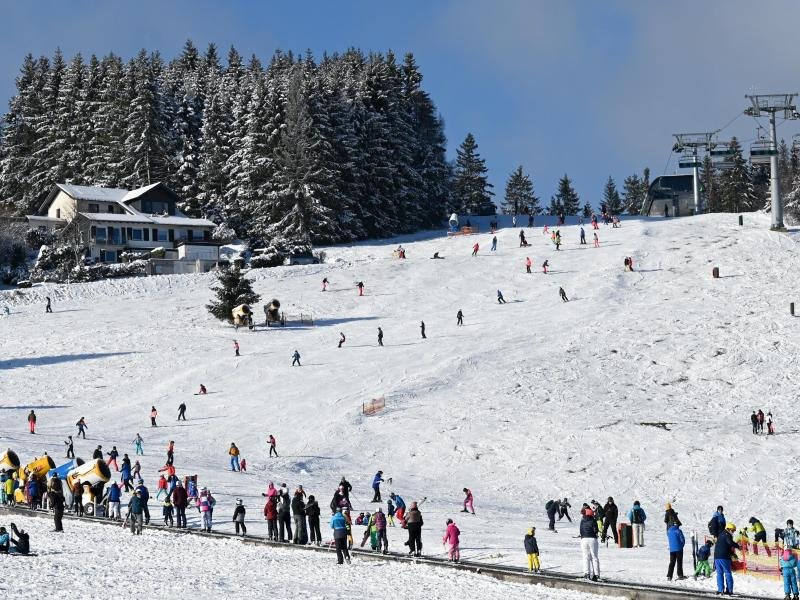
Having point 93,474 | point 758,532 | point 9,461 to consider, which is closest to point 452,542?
point 758,532

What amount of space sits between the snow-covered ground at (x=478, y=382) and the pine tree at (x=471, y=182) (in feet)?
132

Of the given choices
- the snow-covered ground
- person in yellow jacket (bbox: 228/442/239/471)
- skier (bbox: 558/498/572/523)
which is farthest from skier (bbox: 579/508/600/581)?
person in yellow jacket (bbox: 228/442/239/471)

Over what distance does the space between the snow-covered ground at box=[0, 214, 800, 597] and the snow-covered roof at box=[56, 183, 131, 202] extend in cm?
1727

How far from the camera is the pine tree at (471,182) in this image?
11600cm

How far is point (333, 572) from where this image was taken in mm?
20688

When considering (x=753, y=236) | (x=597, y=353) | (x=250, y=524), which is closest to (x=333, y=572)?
(x=250, y=524)

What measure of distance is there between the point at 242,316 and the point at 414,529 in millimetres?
39728

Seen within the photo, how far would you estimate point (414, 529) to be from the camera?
72.4ft

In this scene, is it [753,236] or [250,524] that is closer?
[250,524]

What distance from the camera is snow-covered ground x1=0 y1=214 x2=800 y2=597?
35.2 m

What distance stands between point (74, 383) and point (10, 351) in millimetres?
7200

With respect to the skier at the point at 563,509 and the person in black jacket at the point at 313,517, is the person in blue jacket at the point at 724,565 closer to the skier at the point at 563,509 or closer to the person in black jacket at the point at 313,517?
the person in black jacket at the point at 313,517

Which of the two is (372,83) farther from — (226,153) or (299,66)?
(226,153)

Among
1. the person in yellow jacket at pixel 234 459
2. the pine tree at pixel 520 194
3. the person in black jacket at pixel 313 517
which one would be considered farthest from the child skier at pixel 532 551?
the pine tree at pixel 520 194
